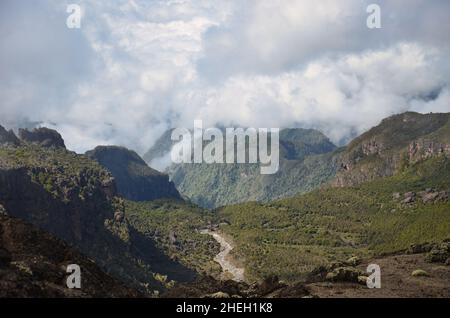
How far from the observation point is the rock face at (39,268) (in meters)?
40.7

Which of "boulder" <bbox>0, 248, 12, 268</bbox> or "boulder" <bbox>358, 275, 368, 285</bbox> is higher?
"boulder" <bbox>0, 248, 12, 268</bbox>

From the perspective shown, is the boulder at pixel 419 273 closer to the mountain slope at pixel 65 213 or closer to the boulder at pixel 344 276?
the boulder at pixel 344 276

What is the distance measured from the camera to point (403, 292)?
5272cm

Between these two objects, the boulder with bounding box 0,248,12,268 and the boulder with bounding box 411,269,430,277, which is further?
the boulder with bounding box 411,269,430,277

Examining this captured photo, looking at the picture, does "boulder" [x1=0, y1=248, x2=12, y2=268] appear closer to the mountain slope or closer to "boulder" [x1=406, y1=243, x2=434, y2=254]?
"boulder" [x1=406, y1=243, x2=434, y2=254]

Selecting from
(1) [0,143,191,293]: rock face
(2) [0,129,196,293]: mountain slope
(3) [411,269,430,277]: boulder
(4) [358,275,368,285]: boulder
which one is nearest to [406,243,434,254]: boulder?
(3) [411,269,430,277]: boulder

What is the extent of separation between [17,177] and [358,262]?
384 feet

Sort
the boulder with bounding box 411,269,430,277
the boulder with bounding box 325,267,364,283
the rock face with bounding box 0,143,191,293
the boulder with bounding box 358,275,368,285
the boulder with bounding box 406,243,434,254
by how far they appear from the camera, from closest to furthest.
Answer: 1. the boulder with bounding box 358,275,368,285
2. the boulder with bounding box 325,267,364,283
3. the boulder with bounding box 411,269,430,277
4. the boulder with bounding box 406,243,434,254
5. the rock face with bounding box 0,143,191,293

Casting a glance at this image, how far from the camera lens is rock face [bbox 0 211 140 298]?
134 feet

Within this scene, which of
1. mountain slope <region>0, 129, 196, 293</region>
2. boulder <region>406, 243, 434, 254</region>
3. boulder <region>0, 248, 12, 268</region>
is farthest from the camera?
mountain slope <region>0, 129, 196, 293</region>

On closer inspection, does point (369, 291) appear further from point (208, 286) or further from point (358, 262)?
point (358, 262)

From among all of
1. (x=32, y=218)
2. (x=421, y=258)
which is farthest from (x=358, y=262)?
(x=32, y=218)

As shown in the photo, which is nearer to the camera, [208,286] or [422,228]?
[208,286]
